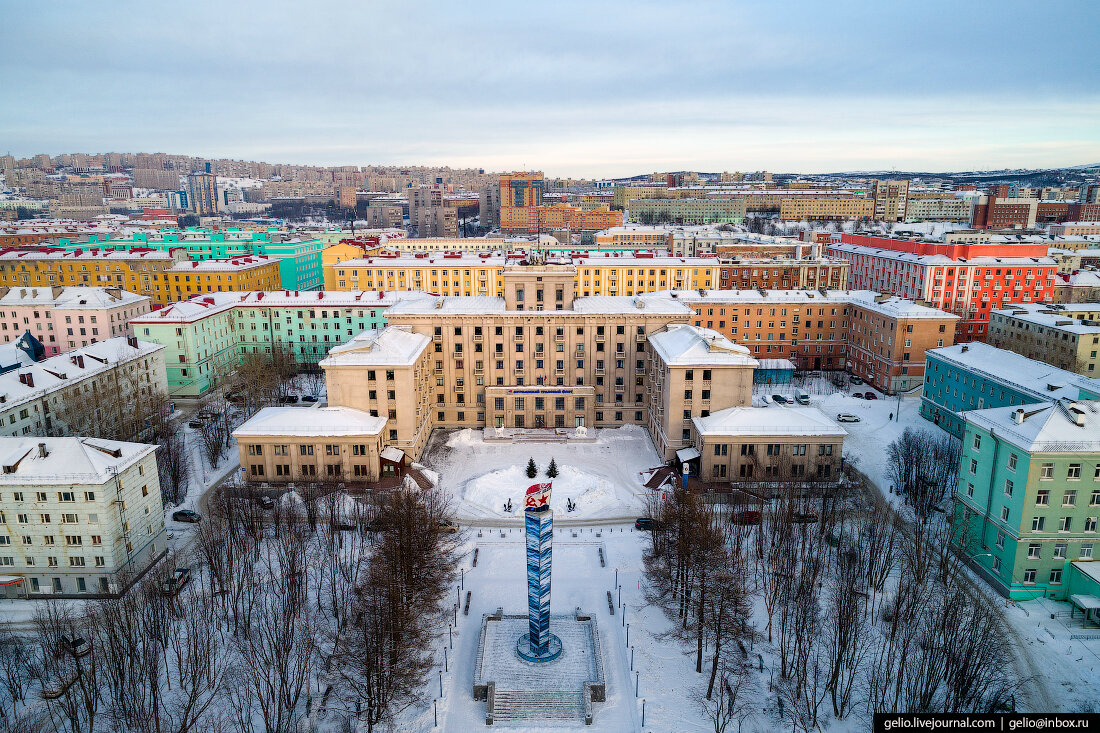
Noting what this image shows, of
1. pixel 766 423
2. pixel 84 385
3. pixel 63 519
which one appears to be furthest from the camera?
pixel 84 385

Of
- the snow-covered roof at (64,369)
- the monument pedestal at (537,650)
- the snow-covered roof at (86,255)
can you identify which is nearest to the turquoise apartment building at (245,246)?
the snow-covered roof at (86,255)

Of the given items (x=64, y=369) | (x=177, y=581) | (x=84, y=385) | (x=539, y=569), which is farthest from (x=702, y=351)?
(x=64, y=369)

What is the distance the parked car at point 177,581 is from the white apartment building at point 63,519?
7.52 ft

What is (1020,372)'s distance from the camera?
57500 millimetres

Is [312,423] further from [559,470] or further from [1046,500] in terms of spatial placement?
[1046,500]

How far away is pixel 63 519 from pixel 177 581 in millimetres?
7622

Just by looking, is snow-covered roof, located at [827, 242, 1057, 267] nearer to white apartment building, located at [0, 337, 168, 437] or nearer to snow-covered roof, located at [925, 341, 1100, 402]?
snow-covered roof, located at [925, 341, 1100, 402]

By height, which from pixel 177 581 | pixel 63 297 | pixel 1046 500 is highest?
pixel 63 297

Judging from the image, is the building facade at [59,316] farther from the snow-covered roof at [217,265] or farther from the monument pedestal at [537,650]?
the monument pedestal at [537,650]

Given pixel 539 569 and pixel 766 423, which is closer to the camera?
pixel 539 569

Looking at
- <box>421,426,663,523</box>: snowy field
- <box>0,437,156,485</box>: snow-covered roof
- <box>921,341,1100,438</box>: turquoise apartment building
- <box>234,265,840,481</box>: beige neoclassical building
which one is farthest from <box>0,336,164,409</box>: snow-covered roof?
<box>921,341,1100,438</box>: turquoise apartment building

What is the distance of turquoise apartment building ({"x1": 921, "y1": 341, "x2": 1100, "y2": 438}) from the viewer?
52556mm

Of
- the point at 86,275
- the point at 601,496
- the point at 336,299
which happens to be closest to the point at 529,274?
the point at 601,496

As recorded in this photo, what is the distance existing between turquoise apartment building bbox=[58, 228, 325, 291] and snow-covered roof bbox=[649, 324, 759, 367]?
9134 centimetres
